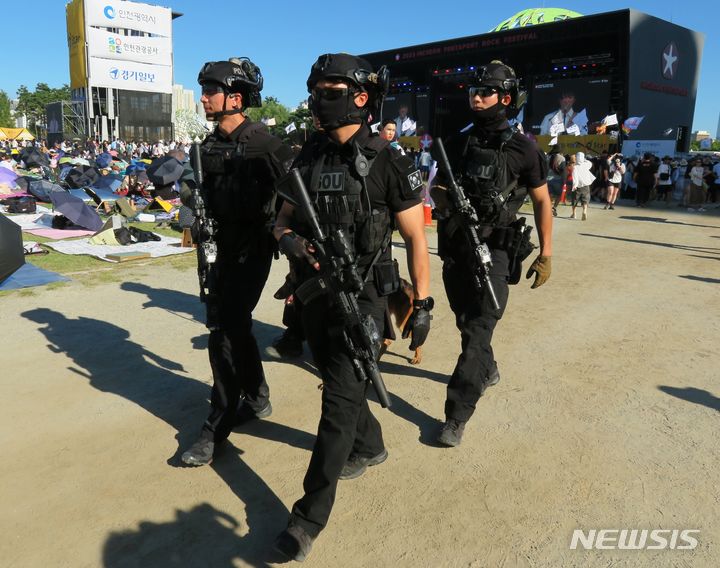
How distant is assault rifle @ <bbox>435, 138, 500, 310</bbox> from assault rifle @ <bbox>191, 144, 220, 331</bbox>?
57.6 inches

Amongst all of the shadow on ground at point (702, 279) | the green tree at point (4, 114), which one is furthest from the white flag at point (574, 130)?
the green tree at point (4, 114)

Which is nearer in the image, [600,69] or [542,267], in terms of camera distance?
[542,267]

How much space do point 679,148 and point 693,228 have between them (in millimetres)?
19834

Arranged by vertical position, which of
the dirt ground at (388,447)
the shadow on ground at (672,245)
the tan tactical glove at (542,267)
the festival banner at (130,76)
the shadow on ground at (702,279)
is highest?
the festival banner at (130,76)

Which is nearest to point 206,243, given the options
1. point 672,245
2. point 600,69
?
point 672,245

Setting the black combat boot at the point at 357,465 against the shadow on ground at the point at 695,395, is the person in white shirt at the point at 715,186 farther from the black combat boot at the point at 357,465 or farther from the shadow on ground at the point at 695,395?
the black combat boot at the point at 357,465

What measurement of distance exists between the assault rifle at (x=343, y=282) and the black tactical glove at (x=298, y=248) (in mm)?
65

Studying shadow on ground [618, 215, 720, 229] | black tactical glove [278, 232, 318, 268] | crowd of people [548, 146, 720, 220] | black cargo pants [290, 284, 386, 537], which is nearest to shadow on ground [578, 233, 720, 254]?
crowd of people [548, 146, 720, 220]

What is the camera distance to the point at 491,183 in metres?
3.55

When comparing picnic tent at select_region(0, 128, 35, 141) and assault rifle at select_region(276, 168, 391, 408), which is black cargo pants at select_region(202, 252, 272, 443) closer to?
assault rifle at select_region(276, 168, 391, 408)

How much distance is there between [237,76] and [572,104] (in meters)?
27.8

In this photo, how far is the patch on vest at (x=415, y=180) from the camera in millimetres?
2537

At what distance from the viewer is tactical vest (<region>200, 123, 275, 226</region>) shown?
3160mm

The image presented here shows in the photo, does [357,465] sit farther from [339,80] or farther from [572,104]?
[572,104]
